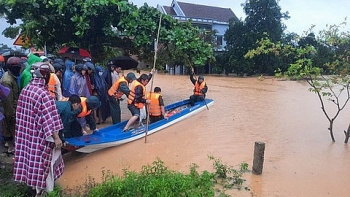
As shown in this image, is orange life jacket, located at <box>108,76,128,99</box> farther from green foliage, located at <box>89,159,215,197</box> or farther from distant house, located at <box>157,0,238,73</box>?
distant house, located at <box>157,0,238,73</box>

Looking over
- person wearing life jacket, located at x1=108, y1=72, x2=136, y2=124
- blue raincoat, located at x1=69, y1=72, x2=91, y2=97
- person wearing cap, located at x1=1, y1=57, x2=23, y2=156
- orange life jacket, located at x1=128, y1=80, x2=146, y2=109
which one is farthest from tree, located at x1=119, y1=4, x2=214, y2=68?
person wearing cap, located at x1=1, y1=57, x2=23, y2=156

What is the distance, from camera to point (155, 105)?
8.71 m

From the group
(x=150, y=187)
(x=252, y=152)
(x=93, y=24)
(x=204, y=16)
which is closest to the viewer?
(x=150, y=187)

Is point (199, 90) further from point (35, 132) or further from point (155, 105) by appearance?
point (35, 132)

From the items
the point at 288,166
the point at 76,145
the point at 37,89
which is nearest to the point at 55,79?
the point at 76,145

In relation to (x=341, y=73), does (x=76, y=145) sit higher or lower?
lower

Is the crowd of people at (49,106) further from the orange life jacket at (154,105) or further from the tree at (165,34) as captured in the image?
the tree at (165,34)

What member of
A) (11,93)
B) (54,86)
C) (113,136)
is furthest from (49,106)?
Result: (113,136)

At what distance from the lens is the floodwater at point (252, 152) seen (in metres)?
5.80

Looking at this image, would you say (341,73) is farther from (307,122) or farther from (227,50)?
(227,50)

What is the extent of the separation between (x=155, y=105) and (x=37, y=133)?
4693mm

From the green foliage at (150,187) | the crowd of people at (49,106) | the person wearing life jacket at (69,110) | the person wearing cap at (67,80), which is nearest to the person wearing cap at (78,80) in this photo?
the crowd of people at (49,106)

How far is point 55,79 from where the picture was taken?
6.88 m

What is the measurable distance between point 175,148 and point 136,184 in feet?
11.0
